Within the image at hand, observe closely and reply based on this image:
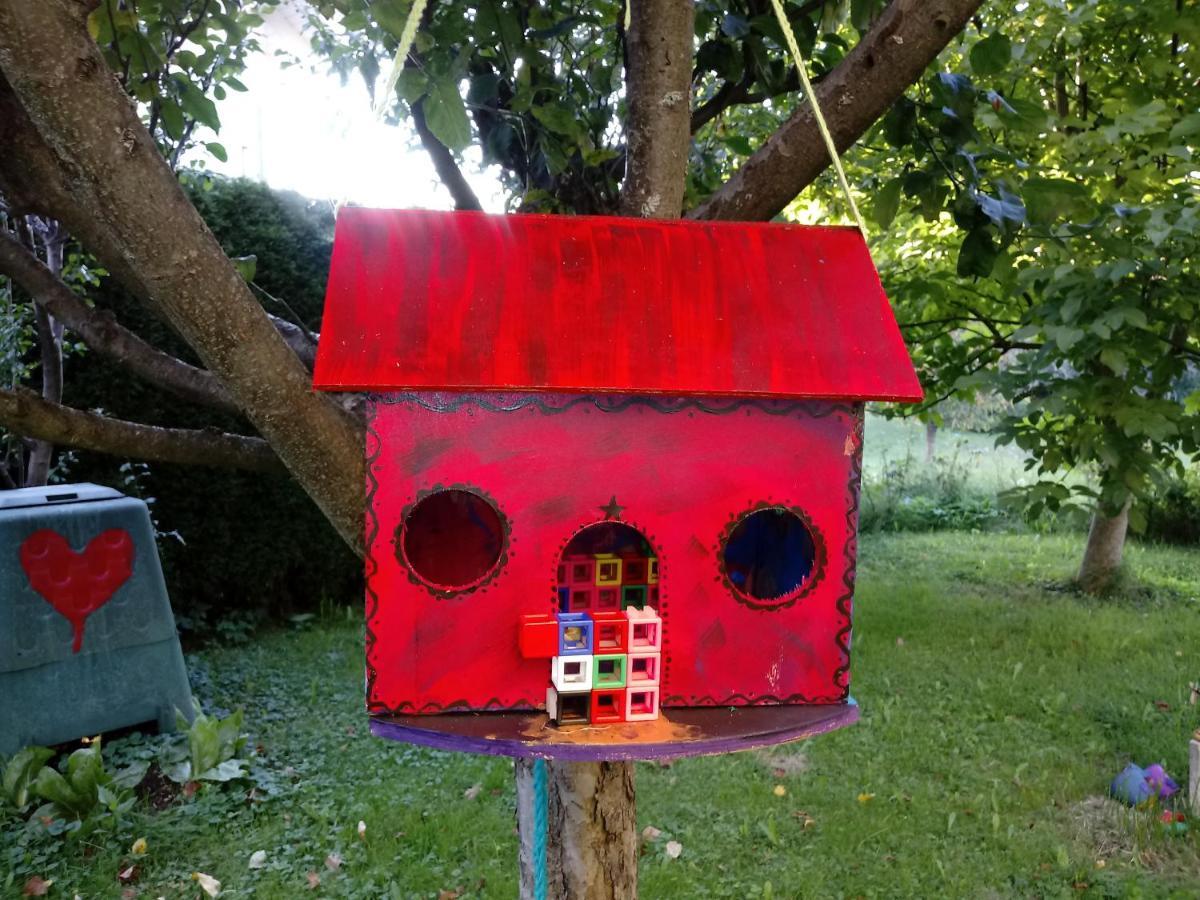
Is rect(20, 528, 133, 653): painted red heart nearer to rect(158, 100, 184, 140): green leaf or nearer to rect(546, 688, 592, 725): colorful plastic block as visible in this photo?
rect(158, 100, 184, 140): green leaf

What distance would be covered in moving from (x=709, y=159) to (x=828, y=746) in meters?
2.80

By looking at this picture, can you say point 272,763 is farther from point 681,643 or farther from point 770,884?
point 681,643

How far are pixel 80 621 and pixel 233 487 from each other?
193cm

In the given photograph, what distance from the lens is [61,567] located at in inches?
166

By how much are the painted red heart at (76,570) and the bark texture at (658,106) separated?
135 inches

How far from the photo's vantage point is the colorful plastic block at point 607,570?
179cm

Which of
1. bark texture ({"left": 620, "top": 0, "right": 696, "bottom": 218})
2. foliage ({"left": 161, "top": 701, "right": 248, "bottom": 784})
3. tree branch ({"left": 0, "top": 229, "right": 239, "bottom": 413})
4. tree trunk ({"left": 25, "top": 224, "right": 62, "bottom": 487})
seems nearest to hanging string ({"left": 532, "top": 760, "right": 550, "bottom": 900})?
tree branch ({"left": 0, "top": 229, "right": 239, "bottom": 413})

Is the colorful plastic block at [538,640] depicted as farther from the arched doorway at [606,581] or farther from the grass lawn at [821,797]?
the grass lawn at [821,797]

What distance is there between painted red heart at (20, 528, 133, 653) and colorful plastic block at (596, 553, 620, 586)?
334 cm

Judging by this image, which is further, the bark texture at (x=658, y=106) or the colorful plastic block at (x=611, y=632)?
the bark texture at (x=658, y=106)

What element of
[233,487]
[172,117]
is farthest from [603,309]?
[233,487]

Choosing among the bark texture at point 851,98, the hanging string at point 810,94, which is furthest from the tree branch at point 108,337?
the hanging string at point 810,94

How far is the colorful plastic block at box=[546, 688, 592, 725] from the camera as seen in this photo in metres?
1.44

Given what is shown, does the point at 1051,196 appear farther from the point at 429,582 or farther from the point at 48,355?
the point at 48,355
